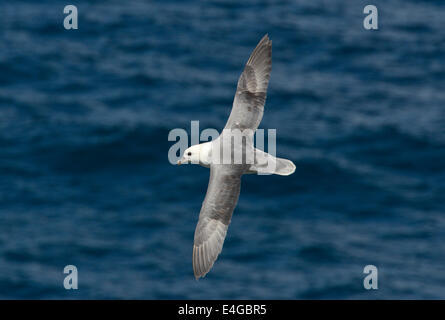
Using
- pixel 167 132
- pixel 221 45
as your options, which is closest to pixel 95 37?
→ pixel 221 45

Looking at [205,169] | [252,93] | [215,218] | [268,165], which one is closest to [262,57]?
[252,93]

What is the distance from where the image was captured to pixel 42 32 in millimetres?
32938

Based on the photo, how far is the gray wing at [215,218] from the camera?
1471 cm

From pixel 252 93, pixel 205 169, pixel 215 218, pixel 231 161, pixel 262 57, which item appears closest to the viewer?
pixel 215 218

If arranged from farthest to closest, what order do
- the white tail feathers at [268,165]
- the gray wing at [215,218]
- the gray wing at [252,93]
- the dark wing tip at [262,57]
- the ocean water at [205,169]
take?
the ocean water at [205,169] → the dark wing tip at [262,57] → the gray wing at [252,93] → the white tail feathers at [268,165] → the gray wing at [215,218]

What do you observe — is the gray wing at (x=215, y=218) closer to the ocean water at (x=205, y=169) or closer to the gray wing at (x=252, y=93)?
the gray wing at (x=252, y=93)

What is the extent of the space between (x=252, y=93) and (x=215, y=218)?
2672 millimetres

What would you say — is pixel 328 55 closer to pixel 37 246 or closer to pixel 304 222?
pixel 304 222

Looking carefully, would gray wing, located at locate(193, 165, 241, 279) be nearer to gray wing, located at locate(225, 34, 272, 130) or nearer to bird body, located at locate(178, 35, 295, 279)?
bird body, located at locate(178, 35, 295, 279)

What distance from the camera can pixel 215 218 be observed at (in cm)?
1480

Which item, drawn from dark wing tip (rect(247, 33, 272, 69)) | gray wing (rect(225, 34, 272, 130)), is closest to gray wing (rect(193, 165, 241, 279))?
gray wing (rect(225, 34, 272, 130))

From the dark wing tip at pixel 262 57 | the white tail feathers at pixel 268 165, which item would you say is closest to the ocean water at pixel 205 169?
the white tail feathers at pixel 268 165

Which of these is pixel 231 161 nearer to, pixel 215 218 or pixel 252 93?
pixel 215 218

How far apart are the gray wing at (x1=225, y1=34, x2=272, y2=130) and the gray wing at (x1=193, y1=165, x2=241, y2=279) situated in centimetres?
134
